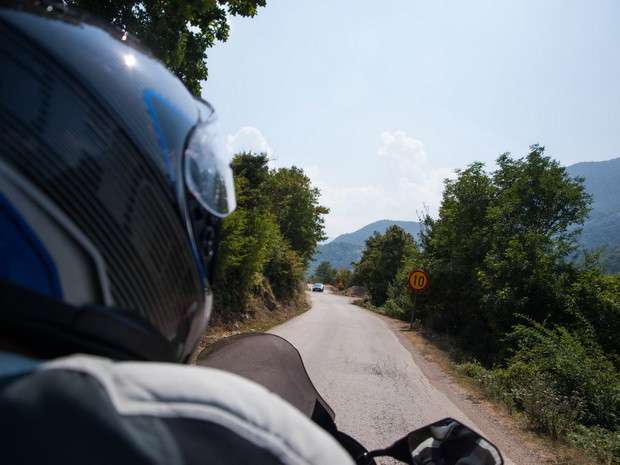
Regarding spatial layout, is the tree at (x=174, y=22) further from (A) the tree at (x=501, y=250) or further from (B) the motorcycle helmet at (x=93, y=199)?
(A) the tree at (x=501, y=250)

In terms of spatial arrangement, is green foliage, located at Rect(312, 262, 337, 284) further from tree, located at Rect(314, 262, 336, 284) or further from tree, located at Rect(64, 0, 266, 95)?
tree, located at Rect(64, 0, 266, 95)

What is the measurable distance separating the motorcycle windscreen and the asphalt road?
2917mm

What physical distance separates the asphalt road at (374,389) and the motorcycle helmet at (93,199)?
4.00m

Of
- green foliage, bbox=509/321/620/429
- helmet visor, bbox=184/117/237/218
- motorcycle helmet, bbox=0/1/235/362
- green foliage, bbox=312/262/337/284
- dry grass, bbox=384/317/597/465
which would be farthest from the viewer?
green foliage, bbox=312/262/337/284

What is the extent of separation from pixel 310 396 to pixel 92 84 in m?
1.36

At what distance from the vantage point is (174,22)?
16.9 feet

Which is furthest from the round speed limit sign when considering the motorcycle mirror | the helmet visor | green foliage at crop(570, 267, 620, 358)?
the helmet visor

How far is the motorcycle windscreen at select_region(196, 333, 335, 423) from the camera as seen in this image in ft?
5.17

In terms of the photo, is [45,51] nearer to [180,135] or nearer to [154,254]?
[180,135]

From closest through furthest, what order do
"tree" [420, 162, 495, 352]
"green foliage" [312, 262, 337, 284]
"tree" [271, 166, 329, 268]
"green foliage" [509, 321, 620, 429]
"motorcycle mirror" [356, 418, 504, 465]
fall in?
"motorcycle mirror" [356, 418, 504, 465]
"green foliage" [509, 321, 620, 429]
"tree" [420, 162, 495, 352]
"tree" [271, 166, 329, 268]
"green foliage" [312, 262, 337, 284]

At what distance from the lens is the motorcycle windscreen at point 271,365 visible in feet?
5.17

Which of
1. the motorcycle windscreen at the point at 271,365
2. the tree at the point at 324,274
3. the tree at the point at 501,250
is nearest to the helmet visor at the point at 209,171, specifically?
the motorcycle windscreen at the point at 271,365

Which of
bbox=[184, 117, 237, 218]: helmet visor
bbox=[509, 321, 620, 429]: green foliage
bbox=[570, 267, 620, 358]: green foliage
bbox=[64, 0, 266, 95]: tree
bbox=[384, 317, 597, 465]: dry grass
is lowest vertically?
bbox=[384, 317, 597, 465]: dry grass

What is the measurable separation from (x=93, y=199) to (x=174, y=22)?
5402mm
